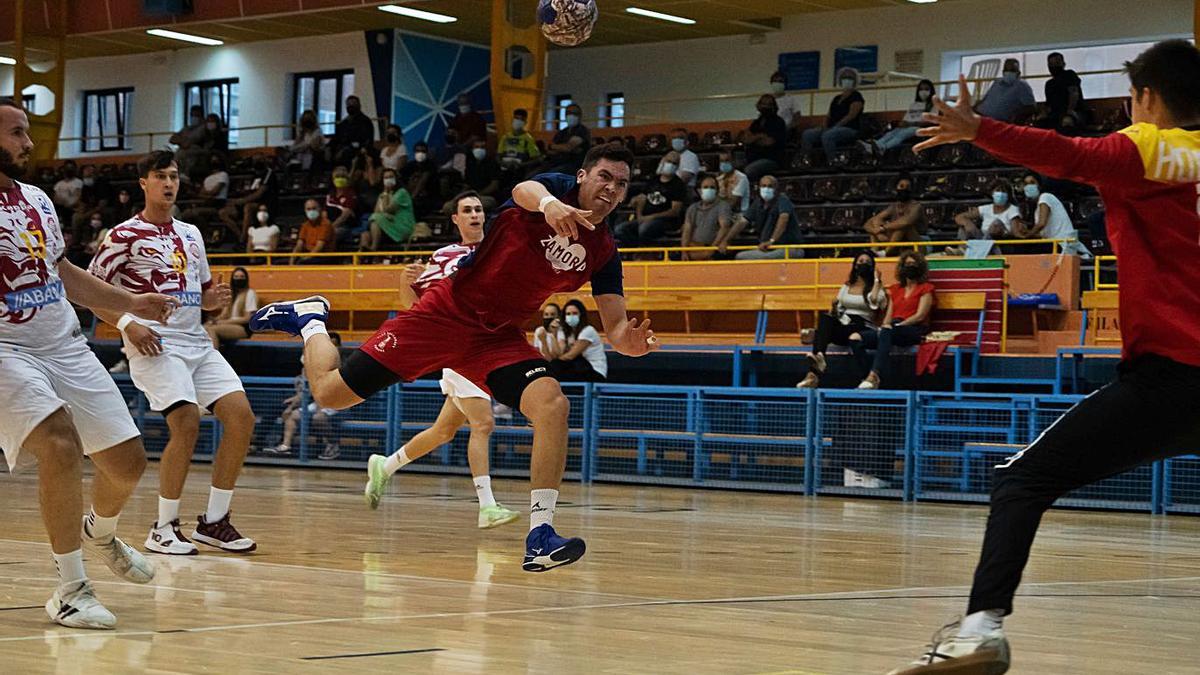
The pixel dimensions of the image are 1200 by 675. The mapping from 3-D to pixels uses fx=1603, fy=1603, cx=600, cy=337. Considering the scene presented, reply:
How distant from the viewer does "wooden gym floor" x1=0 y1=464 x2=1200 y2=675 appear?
16.0 ft

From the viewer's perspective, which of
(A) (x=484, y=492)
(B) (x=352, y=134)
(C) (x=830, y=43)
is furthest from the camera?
(C) (x=830, y=43)

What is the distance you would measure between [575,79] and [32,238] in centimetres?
2767

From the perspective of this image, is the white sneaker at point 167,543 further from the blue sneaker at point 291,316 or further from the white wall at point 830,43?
the white wall at point 830,43

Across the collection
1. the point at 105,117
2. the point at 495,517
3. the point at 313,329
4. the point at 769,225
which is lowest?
the point at 495,517

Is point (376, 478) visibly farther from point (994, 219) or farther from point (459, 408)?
point (994, 219)

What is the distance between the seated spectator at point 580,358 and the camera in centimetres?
1689

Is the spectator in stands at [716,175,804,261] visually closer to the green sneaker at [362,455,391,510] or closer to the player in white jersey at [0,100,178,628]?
the green sneaker at [362,455,391,510]

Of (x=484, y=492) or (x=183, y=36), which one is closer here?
(x=484, y=492)

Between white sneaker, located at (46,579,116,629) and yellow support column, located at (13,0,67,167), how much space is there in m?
28.6

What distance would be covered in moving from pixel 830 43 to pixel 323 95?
1110 centimetres

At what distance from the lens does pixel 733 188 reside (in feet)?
67.5

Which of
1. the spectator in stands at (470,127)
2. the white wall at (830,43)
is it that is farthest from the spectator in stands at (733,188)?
the white wall at (830,43)

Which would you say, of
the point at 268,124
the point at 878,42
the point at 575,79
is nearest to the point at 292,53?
the point at 268,124

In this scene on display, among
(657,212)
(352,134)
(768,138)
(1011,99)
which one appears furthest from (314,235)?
(1011,99)
